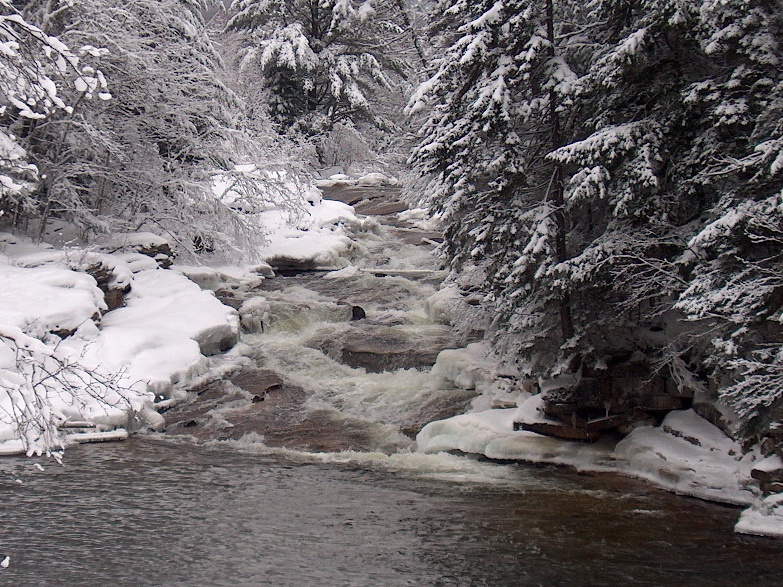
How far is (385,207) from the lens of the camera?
26.6m

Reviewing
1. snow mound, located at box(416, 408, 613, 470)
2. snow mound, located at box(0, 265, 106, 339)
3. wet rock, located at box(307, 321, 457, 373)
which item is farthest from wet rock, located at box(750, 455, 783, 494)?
snow mound, located at box(0, 265, 106, 339)

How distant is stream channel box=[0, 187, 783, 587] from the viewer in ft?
20.7

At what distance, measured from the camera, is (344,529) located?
729cm

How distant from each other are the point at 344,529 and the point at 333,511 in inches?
19.1

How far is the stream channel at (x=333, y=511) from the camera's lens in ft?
20.7

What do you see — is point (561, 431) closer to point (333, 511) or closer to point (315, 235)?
point (333, 511)

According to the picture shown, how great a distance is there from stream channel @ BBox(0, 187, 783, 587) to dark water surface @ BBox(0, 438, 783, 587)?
0.02m

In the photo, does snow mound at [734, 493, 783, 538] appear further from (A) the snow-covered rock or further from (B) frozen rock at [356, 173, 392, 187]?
(B) frozen rock at [356, 173, 392, 187]

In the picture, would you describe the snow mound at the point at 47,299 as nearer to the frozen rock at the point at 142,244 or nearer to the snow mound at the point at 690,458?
the frozen rock at the point at 142,244

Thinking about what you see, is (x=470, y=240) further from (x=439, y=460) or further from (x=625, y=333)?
(x=439, y=460)

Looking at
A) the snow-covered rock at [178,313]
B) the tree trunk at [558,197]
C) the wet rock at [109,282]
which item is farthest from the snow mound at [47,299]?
the tree trunk at [558,197]

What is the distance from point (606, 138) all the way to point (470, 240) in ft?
8.59

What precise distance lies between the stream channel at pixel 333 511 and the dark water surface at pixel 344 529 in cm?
2

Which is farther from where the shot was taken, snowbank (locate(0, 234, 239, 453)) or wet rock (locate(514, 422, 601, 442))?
snowbank (locate(0, 234, 239, 453))
